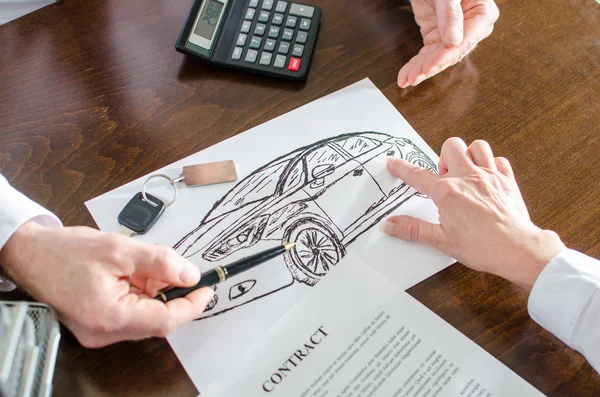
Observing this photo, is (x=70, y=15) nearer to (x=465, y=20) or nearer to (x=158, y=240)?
(x=158, y=240)

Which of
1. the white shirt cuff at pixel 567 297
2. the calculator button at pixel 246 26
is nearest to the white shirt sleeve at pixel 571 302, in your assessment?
the white shirt cuff at pixel 567 297

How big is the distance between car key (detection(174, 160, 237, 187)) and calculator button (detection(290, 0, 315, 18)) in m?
0.30

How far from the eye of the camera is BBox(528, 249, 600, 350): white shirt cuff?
1.95ft

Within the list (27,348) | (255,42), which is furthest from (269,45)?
(27,348)

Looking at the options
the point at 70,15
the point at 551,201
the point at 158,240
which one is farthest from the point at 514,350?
the point at 70,15

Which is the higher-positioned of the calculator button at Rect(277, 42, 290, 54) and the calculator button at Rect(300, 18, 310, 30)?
the calculator button at Rect(300, 18, 310, 30)

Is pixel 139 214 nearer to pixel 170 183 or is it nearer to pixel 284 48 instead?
pixel 170 183

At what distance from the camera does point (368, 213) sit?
0.69 meters

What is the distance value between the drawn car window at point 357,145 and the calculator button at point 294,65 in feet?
0.46

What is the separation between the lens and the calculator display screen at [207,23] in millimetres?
786

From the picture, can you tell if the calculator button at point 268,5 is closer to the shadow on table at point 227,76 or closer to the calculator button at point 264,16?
the calculator button at point 264,16

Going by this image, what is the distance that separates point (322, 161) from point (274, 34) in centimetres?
24

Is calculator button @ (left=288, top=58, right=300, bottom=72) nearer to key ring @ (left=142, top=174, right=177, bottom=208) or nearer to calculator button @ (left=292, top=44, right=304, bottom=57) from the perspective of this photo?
calculator button @ (left=292, top=44, right=304, bottom=57)

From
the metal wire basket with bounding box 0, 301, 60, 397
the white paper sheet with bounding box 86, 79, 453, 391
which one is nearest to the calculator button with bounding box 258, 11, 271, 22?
the white paper sheet with bounding box 86, 79, 453, 391
